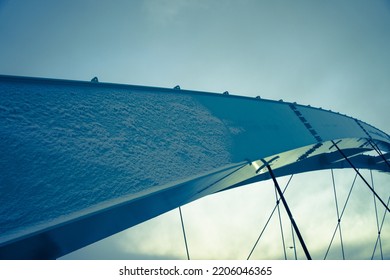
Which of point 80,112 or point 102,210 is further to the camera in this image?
point 80,112

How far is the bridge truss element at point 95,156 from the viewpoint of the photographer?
145 centimetres

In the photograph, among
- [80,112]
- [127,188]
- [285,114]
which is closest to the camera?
[127,188]

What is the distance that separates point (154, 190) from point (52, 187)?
2.35 feet

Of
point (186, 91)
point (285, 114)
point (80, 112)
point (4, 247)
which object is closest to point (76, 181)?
point (4, 247)

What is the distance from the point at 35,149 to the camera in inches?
63.5

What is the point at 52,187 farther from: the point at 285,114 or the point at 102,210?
the point at 285,114

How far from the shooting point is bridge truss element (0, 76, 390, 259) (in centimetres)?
145

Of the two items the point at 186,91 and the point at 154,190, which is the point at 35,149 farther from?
the point at 186,91

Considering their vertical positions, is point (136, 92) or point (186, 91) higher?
point (186, 91)

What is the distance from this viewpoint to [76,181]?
165cm

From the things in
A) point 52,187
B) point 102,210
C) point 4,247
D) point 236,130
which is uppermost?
point 236,130

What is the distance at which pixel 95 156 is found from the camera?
6.02 feet

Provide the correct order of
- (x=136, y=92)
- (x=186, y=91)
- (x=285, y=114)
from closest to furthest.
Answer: (x=136, y=92) < (x=186, y=91) < (x=285, y=114)

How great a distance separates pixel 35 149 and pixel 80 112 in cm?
51
